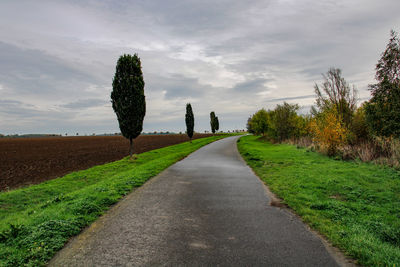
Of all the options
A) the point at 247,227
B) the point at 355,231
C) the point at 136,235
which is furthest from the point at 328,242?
the point at 136,235

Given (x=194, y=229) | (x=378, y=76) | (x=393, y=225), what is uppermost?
(x=378, y=76)

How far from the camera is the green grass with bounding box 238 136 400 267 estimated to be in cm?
378

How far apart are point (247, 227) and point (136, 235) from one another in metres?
2.34

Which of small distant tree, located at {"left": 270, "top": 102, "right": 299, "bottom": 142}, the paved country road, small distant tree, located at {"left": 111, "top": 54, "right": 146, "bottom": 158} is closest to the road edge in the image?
the paved country road

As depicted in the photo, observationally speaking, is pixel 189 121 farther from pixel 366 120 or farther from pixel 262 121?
pixel 366 120

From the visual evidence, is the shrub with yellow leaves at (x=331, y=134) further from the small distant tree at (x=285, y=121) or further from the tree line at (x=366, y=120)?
the small distant tree at (x=285, y=121)

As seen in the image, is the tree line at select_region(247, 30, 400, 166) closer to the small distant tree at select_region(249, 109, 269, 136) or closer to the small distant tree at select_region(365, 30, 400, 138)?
the small distant tree at select_region(365, 30, 400, 138)

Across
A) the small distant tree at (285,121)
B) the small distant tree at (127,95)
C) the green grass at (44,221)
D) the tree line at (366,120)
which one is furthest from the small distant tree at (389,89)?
the small distant tree at (285,121)

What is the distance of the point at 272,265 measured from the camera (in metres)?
3.22

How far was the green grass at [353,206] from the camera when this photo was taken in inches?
149

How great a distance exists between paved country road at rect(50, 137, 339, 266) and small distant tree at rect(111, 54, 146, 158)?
14.3 m

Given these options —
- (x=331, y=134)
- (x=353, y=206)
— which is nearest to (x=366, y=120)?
(x=331, y=134)

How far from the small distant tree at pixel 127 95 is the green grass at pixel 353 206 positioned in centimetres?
1380

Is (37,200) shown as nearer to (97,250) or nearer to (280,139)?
(97,250)
